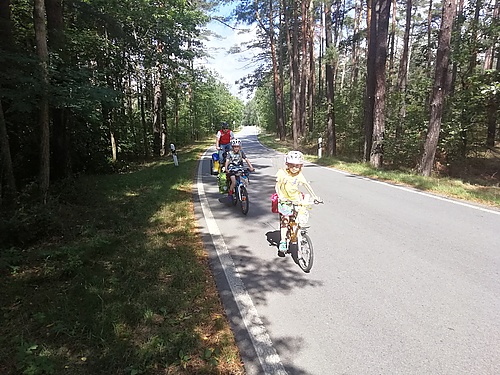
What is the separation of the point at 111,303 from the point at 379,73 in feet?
45.7

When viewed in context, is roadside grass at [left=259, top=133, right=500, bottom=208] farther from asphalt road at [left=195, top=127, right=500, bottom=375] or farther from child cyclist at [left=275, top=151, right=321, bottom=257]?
child cyclist at [left=275, top=151, right=321, bottom=257]

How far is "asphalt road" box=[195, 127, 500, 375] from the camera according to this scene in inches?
108

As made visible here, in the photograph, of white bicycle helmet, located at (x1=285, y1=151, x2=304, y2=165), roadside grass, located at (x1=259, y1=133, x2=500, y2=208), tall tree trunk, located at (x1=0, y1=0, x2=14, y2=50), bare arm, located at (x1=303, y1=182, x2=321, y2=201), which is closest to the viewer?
bare arm, located at (x1=303, y1=182, x2=321, y2=201)

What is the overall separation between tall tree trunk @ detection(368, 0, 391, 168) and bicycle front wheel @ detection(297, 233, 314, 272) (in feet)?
34.9

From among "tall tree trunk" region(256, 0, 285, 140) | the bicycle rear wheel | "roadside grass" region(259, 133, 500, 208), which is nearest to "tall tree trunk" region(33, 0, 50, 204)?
the bicycle rear wheel

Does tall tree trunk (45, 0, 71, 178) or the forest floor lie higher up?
tall tree trunk (45, 0, 71, 178)

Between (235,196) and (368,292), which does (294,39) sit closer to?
(235,196)

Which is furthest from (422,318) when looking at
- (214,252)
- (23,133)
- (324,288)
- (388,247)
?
(23,133)

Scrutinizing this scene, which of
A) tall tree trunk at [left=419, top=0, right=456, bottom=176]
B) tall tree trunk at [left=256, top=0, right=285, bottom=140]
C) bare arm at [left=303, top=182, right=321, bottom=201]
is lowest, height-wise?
bare arm at [left=303, top=182, right=321, bottom=201]

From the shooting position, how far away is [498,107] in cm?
1344

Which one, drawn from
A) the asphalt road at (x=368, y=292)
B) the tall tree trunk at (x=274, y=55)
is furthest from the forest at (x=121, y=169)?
the tall tree trunk at (x=274, y=55)

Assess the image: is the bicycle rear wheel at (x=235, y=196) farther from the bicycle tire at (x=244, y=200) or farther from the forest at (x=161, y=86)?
the forest at (x=161, y=86)

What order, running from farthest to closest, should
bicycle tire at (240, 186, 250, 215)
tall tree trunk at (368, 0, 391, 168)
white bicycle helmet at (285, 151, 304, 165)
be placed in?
tall tree trunk at (368, 0, 391, 168), bicycle tire at (240, 186, 250, 215), white bicycle helmet at (285, 151, 304, 165)

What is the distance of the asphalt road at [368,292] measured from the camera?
2.74 metres
